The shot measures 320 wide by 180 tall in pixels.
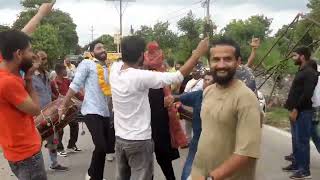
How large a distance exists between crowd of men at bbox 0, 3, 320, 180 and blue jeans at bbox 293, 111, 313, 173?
0.01 meters

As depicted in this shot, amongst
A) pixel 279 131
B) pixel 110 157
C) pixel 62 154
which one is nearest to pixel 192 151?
pixel 110 157

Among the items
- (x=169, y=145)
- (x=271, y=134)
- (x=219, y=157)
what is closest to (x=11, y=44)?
(x=219, y=157)

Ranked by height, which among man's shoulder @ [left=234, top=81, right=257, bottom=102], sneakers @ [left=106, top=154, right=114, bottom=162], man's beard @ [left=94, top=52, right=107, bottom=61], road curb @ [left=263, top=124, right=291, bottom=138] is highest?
man's beard @ [left=94, top=52, right=107, bottom=61]

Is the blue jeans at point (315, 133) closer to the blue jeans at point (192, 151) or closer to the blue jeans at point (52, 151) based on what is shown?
the blue jeans at point (192, 151)

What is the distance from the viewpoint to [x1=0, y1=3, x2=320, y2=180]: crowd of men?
10.3 ft

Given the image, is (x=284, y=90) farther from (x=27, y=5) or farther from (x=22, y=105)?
(x=27, y=5)

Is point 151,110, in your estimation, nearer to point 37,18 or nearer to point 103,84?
point 103,84

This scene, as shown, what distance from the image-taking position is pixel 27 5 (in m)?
78.6

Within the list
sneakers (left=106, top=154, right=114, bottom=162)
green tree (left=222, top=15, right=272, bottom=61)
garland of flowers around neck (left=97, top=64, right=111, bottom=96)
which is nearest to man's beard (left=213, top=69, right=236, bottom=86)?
garland of flowers around neck (left=97, top=64, right=111, bottom=96)

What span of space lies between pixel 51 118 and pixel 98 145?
0.81 meters

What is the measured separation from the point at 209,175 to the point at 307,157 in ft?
14.0

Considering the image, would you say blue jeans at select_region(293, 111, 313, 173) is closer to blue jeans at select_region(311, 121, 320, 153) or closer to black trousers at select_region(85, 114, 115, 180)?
blue jeans at select_region(311, 121, 320, 153)

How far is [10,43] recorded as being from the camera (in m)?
3.83

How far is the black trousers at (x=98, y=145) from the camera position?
6301 mm
